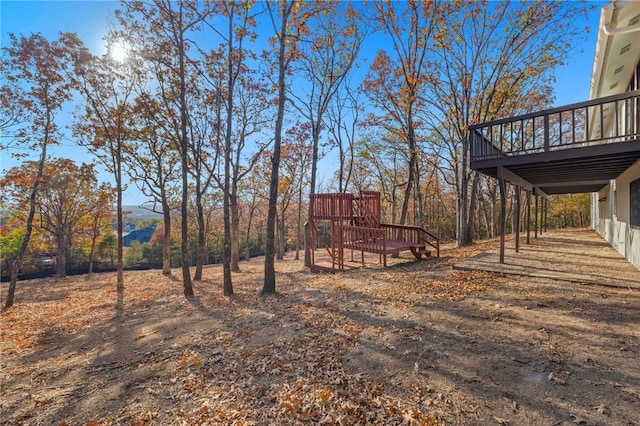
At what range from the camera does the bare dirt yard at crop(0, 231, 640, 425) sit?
8.27ft

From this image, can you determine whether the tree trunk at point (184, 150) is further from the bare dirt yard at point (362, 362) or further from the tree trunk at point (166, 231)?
the tree trunk at point (166, 231)

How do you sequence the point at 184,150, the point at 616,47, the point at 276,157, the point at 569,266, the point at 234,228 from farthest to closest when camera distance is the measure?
the point at 234,228 → the point at 184,150 → the point at 276,157 → the point at 569,266 → the point at 616,47

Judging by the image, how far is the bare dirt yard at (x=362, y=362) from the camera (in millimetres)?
2521

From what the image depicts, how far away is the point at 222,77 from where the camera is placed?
33.3 feet

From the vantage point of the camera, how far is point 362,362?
3350mm

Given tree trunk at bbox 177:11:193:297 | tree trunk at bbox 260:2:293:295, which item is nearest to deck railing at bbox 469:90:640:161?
tree trunk at bbox 260:2:293:295

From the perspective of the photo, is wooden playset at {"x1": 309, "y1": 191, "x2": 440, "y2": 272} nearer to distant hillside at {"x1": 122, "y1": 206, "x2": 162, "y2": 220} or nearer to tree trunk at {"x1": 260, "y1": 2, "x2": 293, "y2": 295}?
tree trunk at {"x1": 260, "y1": 2, "x2": 293, "y2": 295}

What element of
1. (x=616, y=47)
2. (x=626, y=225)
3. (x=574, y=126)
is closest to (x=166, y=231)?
(x=574, y=126)

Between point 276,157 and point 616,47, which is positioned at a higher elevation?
point 616,47

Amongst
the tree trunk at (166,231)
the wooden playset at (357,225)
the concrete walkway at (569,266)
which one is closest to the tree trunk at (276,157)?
the wooden playset at (357,225)

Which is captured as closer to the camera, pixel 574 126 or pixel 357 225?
pixel 574 126

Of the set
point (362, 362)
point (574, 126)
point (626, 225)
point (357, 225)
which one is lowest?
point (362, 362)

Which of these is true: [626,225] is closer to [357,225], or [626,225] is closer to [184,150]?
[357,225]

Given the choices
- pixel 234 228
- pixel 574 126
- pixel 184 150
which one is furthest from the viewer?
pixel 234 228
